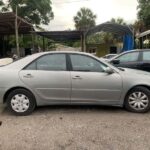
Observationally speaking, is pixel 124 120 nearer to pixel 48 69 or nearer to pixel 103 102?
pixel 103 102

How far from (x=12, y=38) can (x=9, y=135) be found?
118 ft

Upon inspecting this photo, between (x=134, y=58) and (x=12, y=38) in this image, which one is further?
(x=12, y=38)

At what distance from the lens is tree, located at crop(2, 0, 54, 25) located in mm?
43062

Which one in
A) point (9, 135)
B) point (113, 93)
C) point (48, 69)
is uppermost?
point (48, 69)

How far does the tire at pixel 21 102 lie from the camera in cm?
671

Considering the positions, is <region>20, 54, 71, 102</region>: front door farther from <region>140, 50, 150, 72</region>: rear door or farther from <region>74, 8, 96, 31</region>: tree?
<region>74, 8, 96, 31</region>: tree

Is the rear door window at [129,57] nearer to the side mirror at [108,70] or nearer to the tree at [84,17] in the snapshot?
the side mirror at [108,70]

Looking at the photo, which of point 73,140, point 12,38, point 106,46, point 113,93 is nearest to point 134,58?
point 113,93

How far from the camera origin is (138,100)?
6855 millimetres

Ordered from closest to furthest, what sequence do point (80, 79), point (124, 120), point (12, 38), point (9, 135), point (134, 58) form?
point (9, 135) → point (124, 120) → point (80, 79) → point (134, 58) → point (12, 38)

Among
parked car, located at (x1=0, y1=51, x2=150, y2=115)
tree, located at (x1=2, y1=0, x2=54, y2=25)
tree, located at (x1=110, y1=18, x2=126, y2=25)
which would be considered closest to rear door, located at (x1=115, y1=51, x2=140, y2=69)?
parked car, located at (x1=0, y1=51, x2=150, y2=115)

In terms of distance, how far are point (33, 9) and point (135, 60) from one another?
35172 mm

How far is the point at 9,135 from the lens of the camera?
17.6 feet

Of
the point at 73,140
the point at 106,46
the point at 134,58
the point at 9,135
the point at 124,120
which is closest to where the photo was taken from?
the point at 73,140
